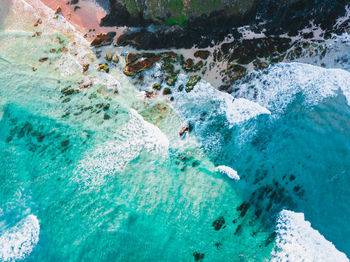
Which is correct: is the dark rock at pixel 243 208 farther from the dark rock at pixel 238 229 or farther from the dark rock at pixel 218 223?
the dark rock at pixel 218 223

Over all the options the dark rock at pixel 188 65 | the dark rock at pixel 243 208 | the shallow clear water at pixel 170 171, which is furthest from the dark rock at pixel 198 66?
the dark rock at pixel 243 208

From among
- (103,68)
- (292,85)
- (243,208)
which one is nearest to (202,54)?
(292,85)

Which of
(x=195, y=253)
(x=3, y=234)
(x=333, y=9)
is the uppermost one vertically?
(x=333, y=9)

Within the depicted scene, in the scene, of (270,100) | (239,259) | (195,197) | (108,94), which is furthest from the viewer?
(108,94)

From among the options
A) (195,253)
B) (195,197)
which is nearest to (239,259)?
(195,253)

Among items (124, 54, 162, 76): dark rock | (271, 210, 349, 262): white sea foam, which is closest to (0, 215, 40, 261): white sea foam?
(124, 54, 162, 76): dark rock

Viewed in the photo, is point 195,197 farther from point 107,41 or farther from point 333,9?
point 333,9

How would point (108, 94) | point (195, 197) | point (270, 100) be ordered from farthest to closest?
point (108, 94), point (270, 100), point (195, 197)

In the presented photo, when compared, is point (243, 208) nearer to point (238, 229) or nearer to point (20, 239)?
point (238, 229)
